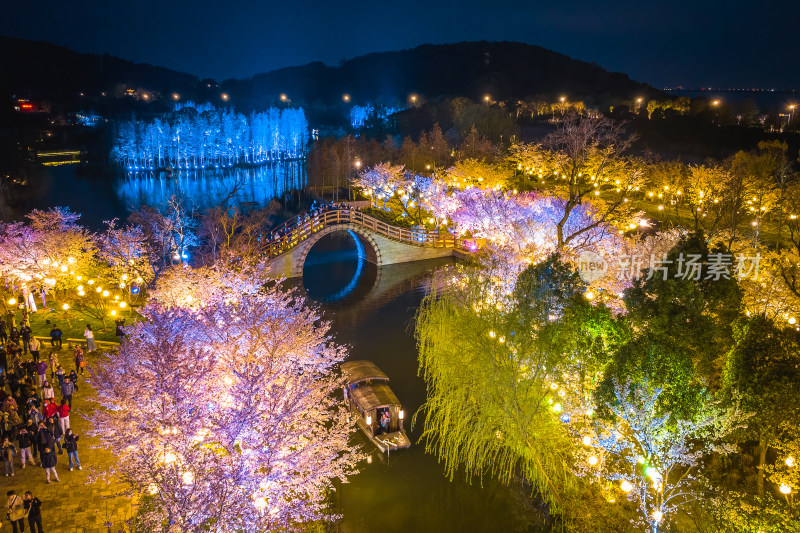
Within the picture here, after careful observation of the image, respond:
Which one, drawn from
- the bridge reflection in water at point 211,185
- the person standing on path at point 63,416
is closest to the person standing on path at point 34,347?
the person standing on path at point 63,416

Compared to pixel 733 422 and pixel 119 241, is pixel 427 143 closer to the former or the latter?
pixel 119 241

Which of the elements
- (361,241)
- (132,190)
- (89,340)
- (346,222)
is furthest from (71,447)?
(132,190)

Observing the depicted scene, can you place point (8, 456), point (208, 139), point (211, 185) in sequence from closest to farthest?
point (8, 456) → point (211, 185) → point (208, 139)

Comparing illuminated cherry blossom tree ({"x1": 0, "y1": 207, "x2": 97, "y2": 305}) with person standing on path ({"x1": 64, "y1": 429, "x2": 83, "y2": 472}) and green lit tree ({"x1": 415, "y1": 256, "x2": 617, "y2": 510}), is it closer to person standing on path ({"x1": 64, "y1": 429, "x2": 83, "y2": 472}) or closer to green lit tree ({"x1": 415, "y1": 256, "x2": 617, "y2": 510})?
person standing on path ({"x1": 64, "y1": 429, "x2": 83, "y2": 472})

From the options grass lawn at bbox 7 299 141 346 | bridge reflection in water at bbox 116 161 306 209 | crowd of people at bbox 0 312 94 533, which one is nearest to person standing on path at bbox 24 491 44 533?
crowd of people at bbox 0 312 94 533

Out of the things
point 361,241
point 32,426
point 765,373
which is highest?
point 765,373

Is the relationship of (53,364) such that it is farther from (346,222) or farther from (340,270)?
(340,270)
